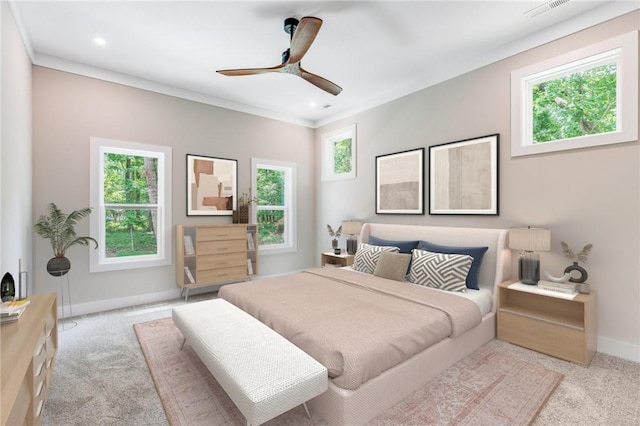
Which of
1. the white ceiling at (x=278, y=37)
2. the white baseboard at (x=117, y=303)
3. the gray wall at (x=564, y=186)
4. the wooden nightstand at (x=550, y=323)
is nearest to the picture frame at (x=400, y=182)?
the gray wall at (x=564, y=186)

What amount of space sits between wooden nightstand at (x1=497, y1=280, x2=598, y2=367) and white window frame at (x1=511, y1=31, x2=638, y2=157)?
137 centimetres

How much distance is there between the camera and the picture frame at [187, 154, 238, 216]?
446cm

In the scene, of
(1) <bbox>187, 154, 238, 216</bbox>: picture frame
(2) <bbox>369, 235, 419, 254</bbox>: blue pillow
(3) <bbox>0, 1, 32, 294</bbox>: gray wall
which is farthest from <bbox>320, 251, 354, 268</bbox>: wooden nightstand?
(3) <bbox>0, 1, 32, 294</bbox>: gray wall

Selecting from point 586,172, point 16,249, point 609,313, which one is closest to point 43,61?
point 16,249

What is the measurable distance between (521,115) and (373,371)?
9.75 feet

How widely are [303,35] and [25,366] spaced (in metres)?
2.51

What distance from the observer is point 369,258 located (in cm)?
370

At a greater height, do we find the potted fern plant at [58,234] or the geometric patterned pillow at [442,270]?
the potted fern plant at [58,234]

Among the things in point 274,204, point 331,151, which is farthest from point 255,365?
point 331,151

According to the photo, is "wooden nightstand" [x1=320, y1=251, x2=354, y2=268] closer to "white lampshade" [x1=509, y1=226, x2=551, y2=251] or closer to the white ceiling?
"white lampshade" [x1=509, y1=226, x2=551, y2=251]

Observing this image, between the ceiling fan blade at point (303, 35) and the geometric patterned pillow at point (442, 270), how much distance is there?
237 cm

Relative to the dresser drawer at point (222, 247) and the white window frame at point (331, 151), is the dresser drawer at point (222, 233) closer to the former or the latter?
the dresser drawer at point (222, 247)

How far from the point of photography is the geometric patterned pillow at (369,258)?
364 cm

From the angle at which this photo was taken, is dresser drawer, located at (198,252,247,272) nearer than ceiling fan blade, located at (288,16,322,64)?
No
